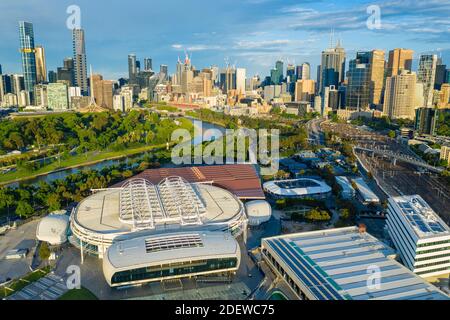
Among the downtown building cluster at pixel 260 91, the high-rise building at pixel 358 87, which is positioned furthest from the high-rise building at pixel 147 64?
the high-rise building at pixel 358 87

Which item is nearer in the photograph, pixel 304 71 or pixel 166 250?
pixel 166 250

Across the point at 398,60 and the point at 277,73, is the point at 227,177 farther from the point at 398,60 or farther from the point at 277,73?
the point at 277,73

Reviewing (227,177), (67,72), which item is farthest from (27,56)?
(227,177)

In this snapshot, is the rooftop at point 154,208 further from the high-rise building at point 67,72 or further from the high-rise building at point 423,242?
the high-rise building at point 67,72

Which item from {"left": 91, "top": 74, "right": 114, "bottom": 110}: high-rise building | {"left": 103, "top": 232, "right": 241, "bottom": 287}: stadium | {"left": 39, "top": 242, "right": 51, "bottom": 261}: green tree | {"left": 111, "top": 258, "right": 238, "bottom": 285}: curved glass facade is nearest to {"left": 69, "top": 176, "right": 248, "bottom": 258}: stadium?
{"left": 103, "top": 232, "right": 241, "bottom": 287}: stadium
